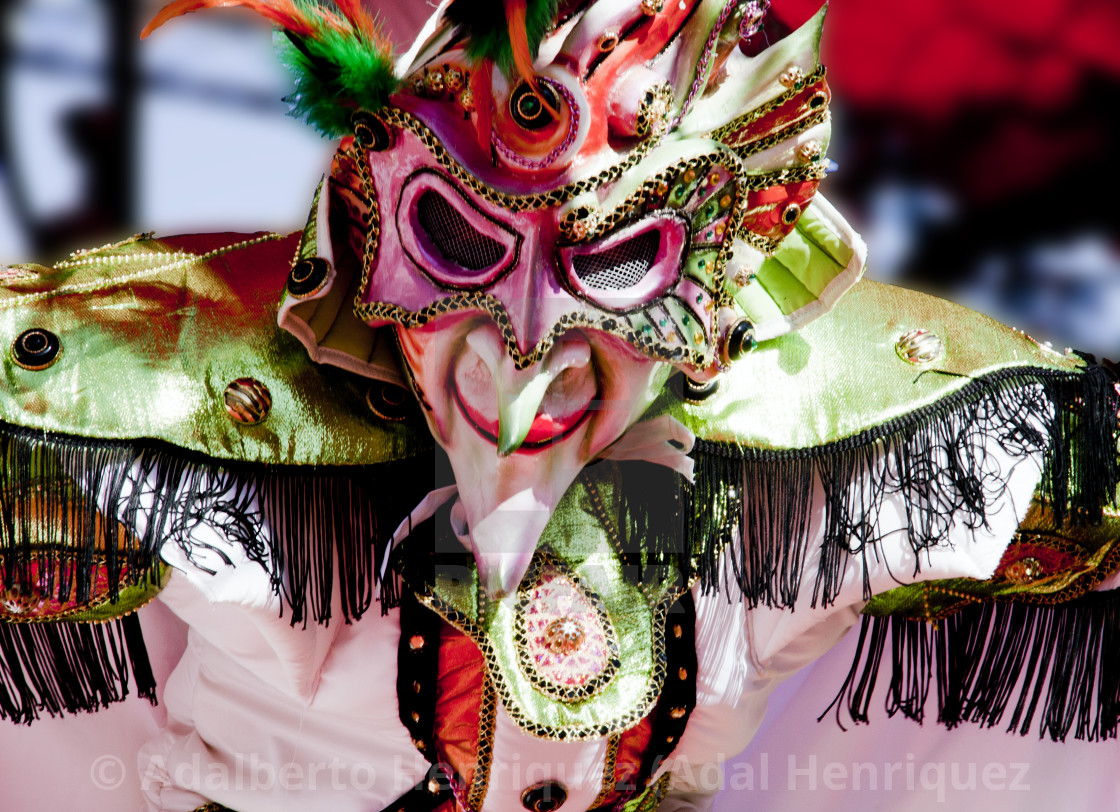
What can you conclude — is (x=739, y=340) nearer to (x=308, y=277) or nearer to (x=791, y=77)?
(x=791, y=77)

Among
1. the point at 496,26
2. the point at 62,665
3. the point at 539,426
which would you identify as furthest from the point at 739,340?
the point at 62,665

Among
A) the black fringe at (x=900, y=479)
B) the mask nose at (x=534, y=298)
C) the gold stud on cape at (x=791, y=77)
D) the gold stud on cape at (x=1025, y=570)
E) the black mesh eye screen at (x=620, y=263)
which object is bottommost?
the gold stud on cape at (x=1025, y=570)

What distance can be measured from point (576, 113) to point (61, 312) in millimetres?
363

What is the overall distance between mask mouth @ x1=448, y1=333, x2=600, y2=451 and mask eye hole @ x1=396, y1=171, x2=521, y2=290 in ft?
0.16

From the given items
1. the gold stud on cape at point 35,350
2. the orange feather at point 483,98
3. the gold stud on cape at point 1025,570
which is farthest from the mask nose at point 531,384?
the gold stud on cape at point 1025,570

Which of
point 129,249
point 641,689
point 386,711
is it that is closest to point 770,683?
point 641,689

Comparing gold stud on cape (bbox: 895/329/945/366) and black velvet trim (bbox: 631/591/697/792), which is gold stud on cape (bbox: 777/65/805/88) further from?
black velvet trim (bbox: 631/591/697/792)

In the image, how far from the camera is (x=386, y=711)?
3.10 feet

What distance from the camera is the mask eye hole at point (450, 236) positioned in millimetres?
749

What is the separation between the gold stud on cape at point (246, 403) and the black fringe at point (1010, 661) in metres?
0.50

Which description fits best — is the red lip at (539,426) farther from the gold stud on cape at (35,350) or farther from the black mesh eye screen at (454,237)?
the gold stud on cape at (35,350)

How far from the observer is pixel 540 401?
0.77 metres

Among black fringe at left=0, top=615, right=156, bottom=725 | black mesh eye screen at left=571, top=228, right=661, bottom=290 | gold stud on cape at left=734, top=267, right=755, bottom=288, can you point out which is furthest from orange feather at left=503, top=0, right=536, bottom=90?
black fringe at left=0, top=615, right=156, bottom=725

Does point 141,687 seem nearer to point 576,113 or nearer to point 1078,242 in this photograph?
point 576,113
